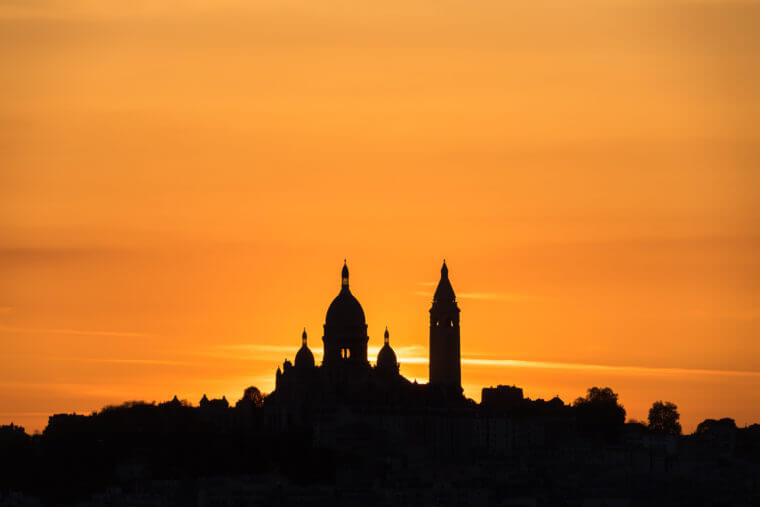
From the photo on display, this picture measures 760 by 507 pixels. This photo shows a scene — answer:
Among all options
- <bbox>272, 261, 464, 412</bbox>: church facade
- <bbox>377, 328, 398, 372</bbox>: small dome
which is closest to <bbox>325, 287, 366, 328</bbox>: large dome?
<bbox>272, 261, 464, 412</bbox>: church facade

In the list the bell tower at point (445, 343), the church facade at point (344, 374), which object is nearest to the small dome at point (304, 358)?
the church facade at point (344, 374)

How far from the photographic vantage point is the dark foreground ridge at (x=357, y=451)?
157750mm

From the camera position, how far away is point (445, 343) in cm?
19350

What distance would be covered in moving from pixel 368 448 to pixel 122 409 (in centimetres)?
2069

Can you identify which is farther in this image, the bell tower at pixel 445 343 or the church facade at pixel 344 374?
the bell tower at pixel 445 343

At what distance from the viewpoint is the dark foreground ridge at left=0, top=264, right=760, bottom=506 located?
518 feet

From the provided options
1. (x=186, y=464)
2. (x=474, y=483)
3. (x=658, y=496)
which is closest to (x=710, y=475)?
(x=658, y=496)

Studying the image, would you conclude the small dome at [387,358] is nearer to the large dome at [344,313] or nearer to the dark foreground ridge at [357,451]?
the dark foreground ridge at [357,451]

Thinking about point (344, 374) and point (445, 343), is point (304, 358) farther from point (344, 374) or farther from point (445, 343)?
point (445, 343)

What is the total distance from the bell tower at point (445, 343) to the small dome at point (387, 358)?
9.93ft

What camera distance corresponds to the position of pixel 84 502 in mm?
152750

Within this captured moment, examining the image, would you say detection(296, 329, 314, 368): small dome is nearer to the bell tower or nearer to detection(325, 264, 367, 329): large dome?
detection(325, 264, 367, 329): large dome

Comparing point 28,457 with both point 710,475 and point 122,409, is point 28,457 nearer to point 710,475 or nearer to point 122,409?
point 122,409

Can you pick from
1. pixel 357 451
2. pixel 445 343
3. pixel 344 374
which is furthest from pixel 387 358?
pixel 357 451
